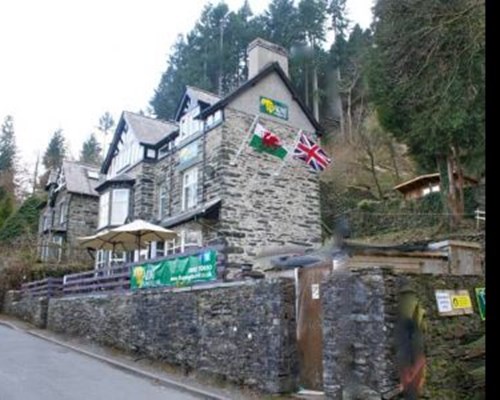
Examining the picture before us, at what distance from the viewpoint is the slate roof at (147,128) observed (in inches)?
959

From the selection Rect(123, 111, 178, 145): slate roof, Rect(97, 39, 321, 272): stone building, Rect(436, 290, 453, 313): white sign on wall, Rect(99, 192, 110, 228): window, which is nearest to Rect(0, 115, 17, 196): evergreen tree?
Rect(99, 192, 110, 228): window

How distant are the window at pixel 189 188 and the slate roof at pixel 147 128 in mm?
3837

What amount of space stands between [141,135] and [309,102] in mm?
17936

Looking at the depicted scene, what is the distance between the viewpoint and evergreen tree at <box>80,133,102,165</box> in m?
57.8

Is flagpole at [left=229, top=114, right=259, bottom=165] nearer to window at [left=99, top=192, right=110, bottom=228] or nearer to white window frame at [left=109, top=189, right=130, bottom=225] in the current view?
white window frame at [left=109, top=189, right=130, bottom=225]

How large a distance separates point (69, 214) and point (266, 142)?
55.7ft

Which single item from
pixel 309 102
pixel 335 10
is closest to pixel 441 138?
pixel 309 102

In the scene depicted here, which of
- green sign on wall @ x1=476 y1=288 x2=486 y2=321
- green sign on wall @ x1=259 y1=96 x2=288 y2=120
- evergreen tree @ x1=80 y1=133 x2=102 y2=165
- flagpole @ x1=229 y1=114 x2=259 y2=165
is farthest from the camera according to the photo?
evergreen tree @ x1=80 y1=133 x2=102 y2=165

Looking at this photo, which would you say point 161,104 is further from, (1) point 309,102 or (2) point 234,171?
(2) point 234,171

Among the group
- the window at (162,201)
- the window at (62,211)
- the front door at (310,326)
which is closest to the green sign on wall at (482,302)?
the front door at (310,326)

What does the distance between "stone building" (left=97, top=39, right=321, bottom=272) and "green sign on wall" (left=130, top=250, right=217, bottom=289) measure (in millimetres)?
4311

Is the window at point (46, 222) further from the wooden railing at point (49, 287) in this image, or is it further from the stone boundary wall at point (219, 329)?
the stone boundary wall at point (219, 329)

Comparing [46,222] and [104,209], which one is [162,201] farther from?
[46,222]

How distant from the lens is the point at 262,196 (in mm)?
19500
